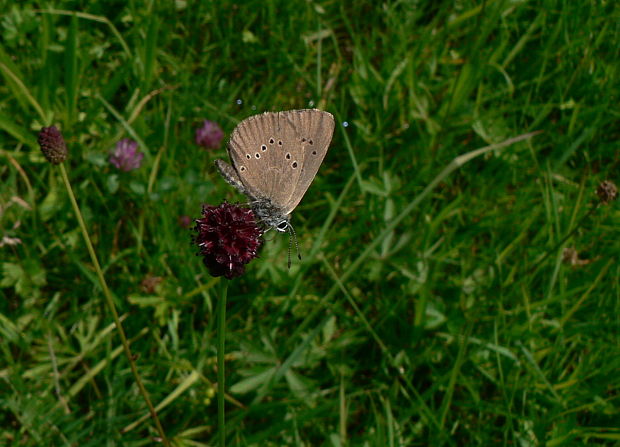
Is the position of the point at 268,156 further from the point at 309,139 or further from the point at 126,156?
the point at 126,156

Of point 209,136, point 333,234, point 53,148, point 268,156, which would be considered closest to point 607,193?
point 333,234

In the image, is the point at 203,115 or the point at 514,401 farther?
the point at 203,115

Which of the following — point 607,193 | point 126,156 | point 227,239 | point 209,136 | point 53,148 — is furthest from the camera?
point 209,136

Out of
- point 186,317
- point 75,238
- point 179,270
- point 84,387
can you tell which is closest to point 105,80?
point 75,238

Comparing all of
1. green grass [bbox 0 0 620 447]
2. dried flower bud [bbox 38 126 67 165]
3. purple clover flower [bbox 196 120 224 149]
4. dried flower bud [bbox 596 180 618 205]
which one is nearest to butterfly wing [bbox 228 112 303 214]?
dried flower bud [bbox 38 126 67 165]

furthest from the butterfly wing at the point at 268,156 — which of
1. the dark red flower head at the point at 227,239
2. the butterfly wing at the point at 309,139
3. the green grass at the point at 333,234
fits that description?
the green grass at the point at 333,234

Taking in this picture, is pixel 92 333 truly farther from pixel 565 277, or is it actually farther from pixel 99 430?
pixel 565 277
